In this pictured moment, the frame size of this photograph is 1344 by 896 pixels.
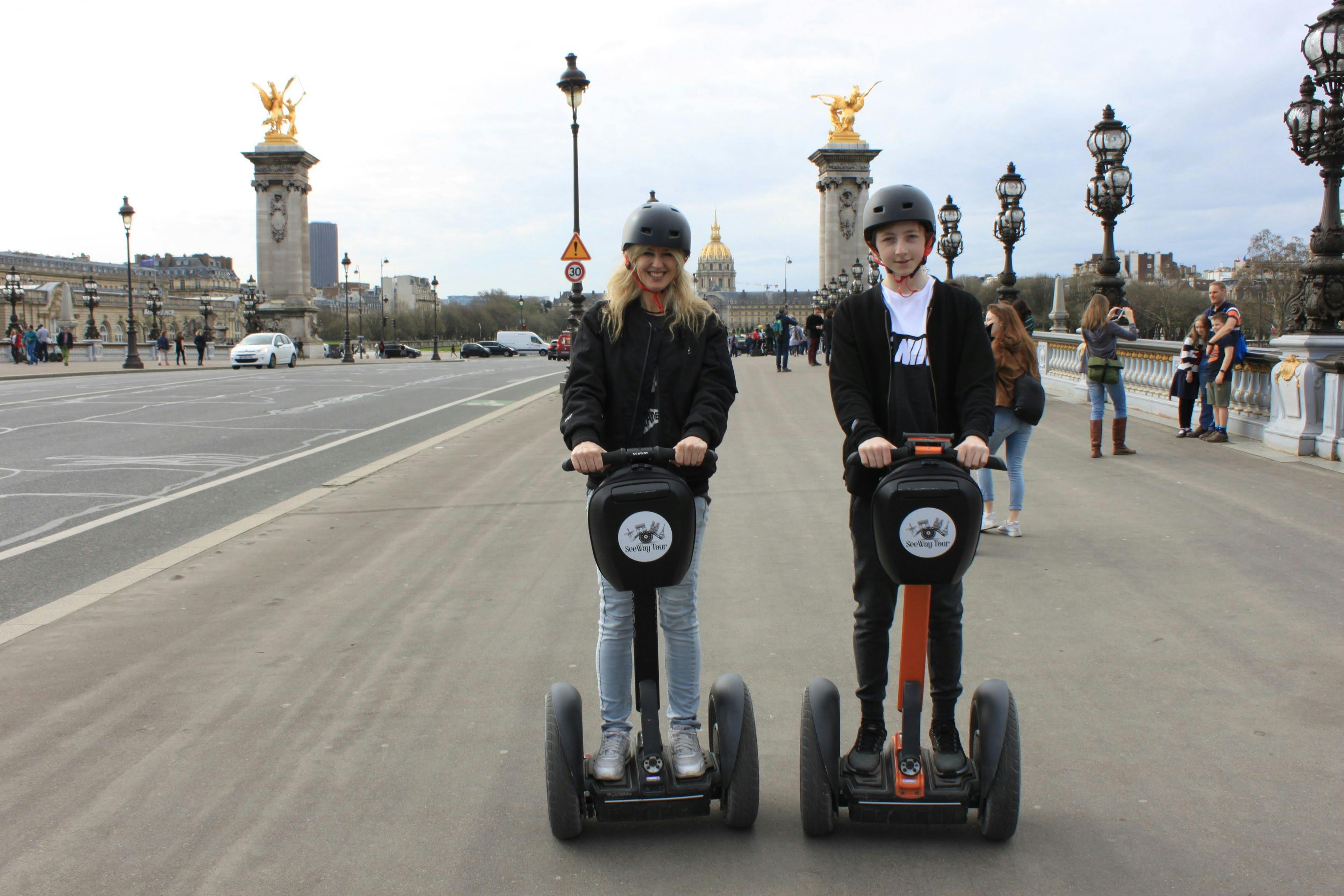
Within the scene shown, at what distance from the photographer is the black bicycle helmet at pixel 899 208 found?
133 inches

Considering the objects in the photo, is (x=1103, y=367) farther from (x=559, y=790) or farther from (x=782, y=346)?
(x=782, y=346)

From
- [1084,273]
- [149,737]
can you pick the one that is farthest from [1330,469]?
[1084,273]

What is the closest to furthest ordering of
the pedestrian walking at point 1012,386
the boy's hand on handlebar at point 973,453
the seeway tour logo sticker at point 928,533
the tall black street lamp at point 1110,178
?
the seeway tour logo sticker at point 928,533, the boy's hand on handlebar at point 973,453, the pedestrian walking at point 1012,386, the tall black street lamp at point 1110,178

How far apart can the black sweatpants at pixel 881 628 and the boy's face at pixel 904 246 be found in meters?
0.74

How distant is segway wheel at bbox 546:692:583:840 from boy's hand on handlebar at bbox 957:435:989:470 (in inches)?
56.7

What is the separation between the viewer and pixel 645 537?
315 centimetres

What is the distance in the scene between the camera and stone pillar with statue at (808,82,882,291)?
75.8m

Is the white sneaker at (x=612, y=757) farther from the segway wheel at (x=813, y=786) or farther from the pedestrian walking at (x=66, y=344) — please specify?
the pedestrian walking at (x=66, y=344)

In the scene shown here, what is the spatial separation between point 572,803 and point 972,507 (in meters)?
1.48

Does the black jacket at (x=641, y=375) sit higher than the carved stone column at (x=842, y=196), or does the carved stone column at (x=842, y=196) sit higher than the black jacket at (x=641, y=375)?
the carved stone column at (x=842, y=196)

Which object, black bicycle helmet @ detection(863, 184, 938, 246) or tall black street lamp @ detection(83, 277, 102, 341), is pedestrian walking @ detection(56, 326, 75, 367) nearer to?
tall black street lamp @ detection(83, 277, 102, 341)

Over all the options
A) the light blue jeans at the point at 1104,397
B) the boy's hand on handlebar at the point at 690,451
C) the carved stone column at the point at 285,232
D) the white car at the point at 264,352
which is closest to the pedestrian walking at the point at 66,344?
the white car at the point at 264,352

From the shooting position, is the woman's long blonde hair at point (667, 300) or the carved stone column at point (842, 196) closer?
the woman's long blonde hair at point (667, 300)

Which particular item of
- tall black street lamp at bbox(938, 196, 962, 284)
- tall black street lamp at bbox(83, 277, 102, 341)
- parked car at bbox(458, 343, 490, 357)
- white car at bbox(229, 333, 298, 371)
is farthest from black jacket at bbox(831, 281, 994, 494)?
parked car at bbox(458, 343, 490, 357)
